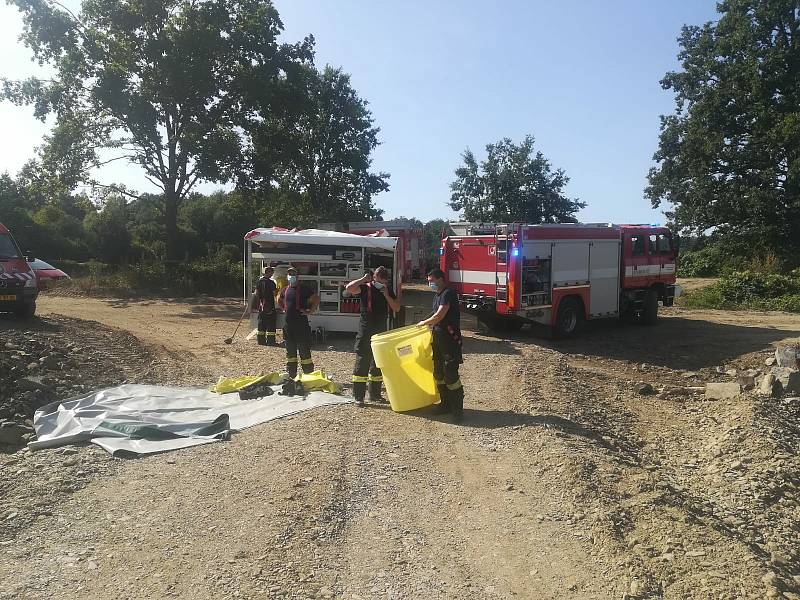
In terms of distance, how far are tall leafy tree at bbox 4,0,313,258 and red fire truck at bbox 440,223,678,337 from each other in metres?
13.2

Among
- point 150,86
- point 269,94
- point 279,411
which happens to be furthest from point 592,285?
point 150,86

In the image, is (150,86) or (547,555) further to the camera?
(150,86)

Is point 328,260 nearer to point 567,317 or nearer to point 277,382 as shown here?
point 277,382

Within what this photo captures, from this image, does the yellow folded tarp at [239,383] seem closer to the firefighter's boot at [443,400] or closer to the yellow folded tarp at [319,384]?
the yellow folded tarp at [319,384]

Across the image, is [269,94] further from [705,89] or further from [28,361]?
[705,89]

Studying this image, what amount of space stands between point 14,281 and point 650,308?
15.7m

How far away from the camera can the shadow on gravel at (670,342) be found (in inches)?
568

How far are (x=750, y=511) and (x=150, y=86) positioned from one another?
24739mm

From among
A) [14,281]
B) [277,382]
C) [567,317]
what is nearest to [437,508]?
[277,382]

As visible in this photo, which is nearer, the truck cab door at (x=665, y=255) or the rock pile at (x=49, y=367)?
the rock pile at (x=49, y=367)

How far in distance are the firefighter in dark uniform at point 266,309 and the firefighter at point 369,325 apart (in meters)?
5.16

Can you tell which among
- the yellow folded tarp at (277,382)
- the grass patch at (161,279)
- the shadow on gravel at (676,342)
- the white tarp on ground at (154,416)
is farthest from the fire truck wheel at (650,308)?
the grass patch at (161,279)

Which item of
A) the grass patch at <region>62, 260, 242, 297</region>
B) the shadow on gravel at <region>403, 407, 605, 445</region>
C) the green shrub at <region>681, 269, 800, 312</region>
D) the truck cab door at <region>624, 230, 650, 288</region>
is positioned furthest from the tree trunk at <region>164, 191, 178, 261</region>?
the shadow on gravel at <region>403, 407, 605, 445</region>

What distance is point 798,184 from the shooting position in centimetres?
3111
